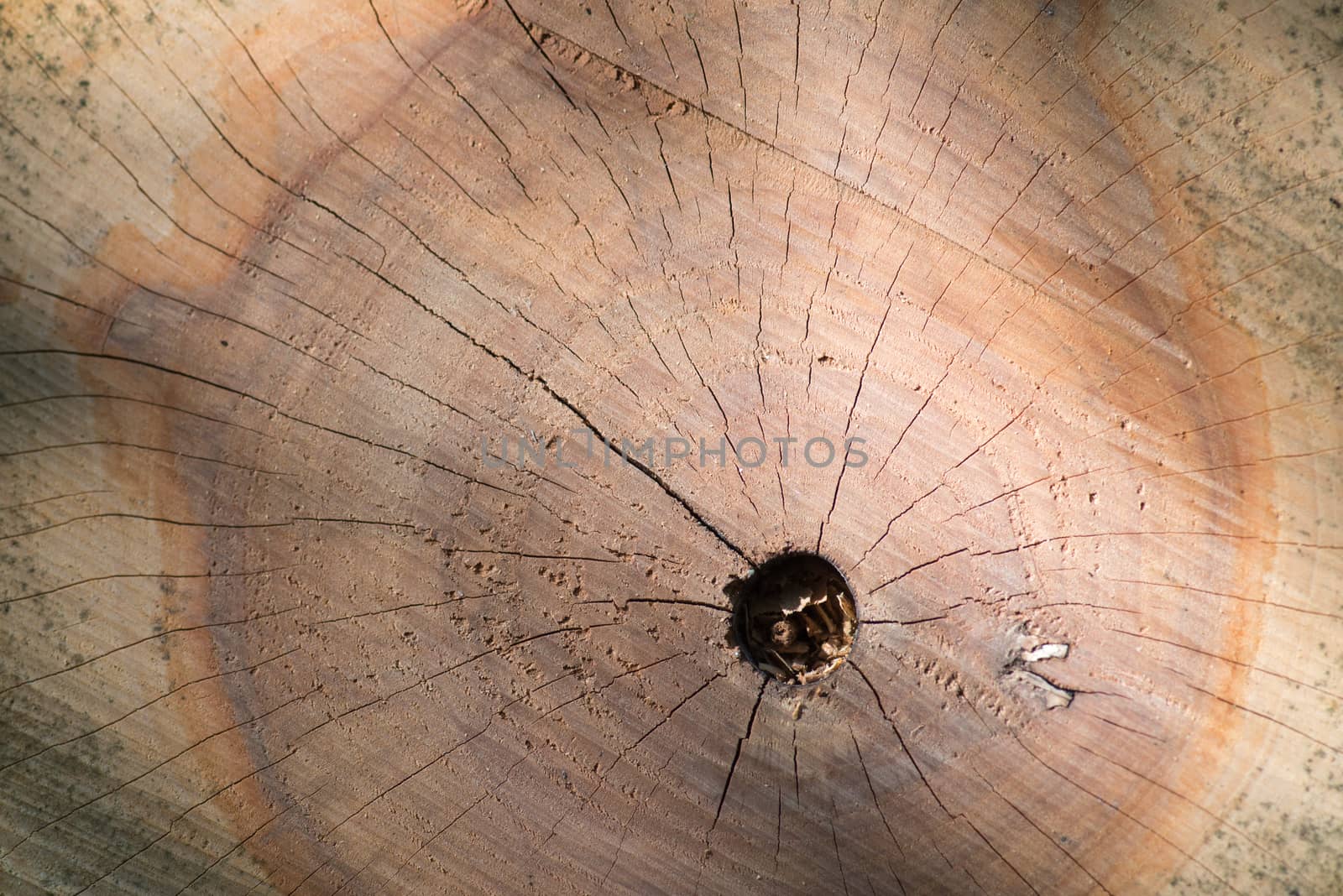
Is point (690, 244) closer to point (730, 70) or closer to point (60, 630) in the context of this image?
point (730, 70)

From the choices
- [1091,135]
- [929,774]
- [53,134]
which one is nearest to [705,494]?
[929,774]

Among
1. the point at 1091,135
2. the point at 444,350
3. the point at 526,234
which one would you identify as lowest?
the point at 444,350

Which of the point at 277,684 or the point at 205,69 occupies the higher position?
the point at 205,69

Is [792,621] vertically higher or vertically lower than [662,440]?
lower
